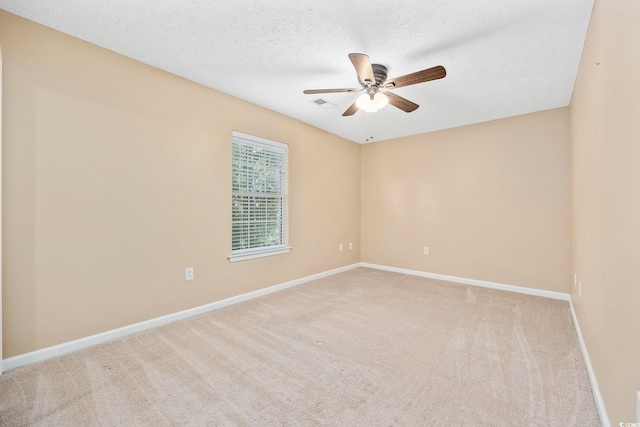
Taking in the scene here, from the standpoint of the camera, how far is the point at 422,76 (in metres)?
2.06

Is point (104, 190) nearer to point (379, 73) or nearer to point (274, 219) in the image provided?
point (274, 219)

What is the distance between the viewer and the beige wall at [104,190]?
6.40 ft

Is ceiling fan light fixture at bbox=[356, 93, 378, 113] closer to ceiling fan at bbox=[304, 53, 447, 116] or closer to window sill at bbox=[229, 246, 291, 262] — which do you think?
ceiling fan at bbox=[304, 53, 447, 116]

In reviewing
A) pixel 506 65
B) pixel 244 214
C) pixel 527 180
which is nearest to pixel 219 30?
pixel 244 214

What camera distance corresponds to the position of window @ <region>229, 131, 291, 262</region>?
3.36 metres

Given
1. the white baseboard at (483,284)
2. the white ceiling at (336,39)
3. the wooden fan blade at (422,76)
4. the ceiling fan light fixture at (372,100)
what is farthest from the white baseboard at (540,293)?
the ceiling fan light fixture at (372,100)

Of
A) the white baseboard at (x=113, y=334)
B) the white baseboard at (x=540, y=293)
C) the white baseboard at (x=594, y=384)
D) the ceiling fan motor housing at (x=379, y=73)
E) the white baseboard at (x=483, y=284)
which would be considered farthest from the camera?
the white baseboard at (x=483, y=284)

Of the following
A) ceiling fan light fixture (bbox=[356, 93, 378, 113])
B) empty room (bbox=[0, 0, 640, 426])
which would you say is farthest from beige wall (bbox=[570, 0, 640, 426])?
ceiling fan light fixture (bbox=[356, 93, 378, 113])

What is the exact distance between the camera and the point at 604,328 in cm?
150

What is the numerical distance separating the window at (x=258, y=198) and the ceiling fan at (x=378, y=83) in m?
1.33

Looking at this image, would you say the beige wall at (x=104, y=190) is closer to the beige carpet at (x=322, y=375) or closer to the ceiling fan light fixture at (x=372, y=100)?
the beige carpet at (x=322, y=375)

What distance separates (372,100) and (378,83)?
0.49ft

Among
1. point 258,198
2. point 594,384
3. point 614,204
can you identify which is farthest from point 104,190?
point 594,384

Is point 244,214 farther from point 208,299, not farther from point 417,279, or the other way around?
point 417,279
